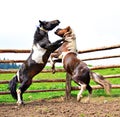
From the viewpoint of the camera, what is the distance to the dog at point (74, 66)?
8.04m

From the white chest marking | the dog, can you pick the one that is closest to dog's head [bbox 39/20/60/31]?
the dog

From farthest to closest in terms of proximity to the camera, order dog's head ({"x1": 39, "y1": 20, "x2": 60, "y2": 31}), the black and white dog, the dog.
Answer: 1. dog's head ({"x1": 39, "y1": 20, "x2": 60, "y2": 31})
2. the black and white dog
3. the dog

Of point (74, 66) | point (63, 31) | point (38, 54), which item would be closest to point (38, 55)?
point (38, 54)

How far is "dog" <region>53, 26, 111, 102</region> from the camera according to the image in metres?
8.04

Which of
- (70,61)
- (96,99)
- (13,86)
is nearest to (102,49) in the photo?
(96,99)

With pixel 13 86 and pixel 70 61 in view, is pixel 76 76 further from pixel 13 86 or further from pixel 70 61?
pixel 13 86

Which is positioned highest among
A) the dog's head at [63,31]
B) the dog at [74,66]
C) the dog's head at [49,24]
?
the dog's head at [49,24]

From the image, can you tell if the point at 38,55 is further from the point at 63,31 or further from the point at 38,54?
the point at 63,31

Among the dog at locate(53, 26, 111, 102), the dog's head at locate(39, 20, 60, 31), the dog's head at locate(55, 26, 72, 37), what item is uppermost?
the dog's head at locate(39, 20, 60, 31)

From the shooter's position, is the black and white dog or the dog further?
the black and white dog

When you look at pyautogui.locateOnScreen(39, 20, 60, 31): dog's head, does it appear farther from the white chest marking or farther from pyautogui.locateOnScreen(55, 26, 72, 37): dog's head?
the white chest marking

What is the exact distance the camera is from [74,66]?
8.23m

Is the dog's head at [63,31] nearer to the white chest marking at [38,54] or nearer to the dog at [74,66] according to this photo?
the dog at [74,66]

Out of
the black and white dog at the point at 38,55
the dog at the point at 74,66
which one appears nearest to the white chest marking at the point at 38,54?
the black and white dog at the point at 38,55
